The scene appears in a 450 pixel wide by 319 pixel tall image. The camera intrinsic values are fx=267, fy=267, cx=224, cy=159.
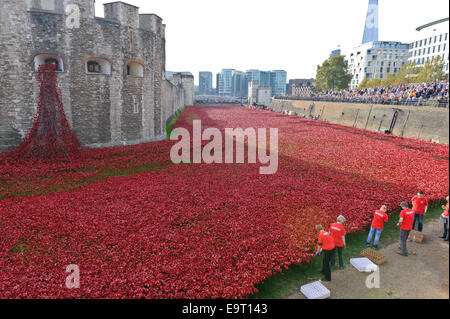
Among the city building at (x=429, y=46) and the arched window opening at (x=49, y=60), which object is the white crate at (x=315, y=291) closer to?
the arched window opening at (x=49, y=60)

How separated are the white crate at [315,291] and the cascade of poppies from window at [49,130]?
52.0 ft

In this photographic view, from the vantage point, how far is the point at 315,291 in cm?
638

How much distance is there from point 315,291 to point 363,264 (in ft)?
6.55

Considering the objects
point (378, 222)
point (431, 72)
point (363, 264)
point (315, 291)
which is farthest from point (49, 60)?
point (431, 72)

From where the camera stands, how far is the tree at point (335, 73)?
76000 millimetres

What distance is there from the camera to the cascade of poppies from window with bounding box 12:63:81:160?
16859mm

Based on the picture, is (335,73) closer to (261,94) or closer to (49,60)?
(261,94)

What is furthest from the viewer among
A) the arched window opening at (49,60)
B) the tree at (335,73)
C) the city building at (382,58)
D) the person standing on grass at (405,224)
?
the city building at (382,58)

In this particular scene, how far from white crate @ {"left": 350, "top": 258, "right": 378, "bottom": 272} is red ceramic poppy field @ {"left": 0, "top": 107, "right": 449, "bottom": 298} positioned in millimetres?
1259

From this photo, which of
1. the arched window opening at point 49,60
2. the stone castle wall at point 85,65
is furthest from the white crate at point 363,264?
the arched window opening at point 49,60

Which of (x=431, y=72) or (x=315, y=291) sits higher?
(x=431, y=72)

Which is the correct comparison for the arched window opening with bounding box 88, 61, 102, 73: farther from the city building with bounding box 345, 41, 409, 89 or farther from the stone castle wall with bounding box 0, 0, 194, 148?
the city building with bounding box 345, 41, 409, 89

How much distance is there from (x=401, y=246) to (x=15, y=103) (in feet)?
74.1

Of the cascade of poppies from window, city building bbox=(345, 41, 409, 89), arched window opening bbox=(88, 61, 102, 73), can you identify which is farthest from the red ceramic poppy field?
city building bbox=(345, 41, 409, 89)
